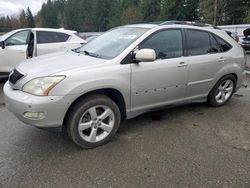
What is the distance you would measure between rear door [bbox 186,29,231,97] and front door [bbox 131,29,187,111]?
0.19m

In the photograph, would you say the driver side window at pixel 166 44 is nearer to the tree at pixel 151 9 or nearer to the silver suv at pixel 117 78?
the silver suv at pixel 117 78

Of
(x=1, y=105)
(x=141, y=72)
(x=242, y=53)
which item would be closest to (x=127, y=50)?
(x=141, y=72)

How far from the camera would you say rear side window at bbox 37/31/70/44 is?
6930 mm

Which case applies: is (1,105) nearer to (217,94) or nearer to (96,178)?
(96,178)

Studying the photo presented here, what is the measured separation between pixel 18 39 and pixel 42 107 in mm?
5068

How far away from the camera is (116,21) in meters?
68.1

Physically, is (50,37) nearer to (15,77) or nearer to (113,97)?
(15,77)

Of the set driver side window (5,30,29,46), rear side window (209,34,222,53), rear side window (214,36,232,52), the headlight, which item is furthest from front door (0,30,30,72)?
rear side window (214,36,232,52)

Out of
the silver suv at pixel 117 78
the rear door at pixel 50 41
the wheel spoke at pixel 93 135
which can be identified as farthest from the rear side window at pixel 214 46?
the rear door at pixel 50 41

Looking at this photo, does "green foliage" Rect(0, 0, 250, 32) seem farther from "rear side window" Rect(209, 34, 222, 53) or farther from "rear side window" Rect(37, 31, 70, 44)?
"rear side window" Rect(209, 34, 222, 53)

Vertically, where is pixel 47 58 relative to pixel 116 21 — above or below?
below

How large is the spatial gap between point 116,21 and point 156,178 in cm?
6873

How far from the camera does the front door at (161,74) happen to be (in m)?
3.52

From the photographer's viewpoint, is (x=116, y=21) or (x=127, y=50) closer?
(x=127, y=50)
